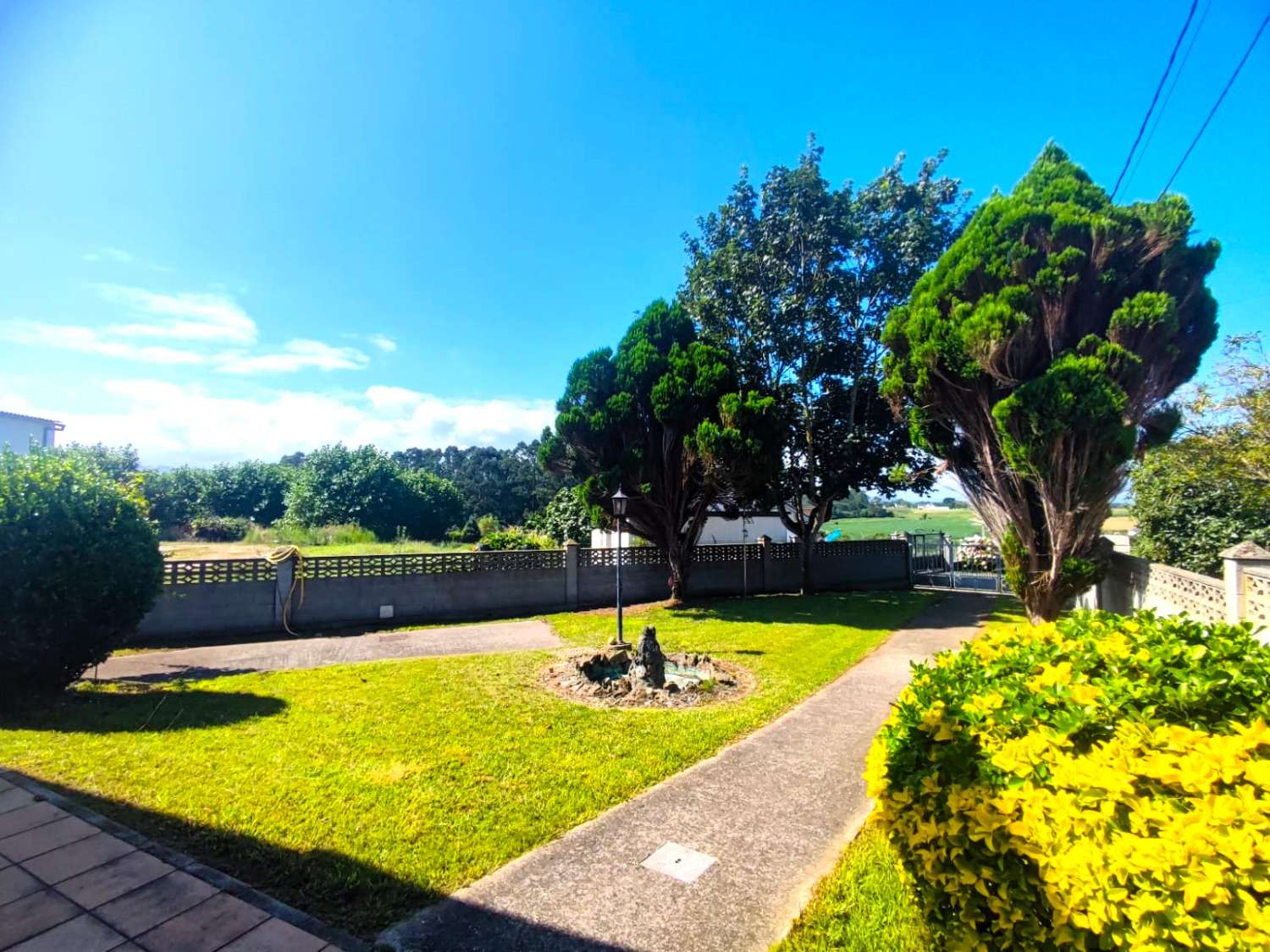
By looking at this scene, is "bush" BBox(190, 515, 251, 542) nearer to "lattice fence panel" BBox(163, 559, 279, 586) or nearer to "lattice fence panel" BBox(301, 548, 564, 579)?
"lattice fence panel" BBox(163, 559, 279, 586)

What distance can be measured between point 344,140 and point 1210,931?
951cm

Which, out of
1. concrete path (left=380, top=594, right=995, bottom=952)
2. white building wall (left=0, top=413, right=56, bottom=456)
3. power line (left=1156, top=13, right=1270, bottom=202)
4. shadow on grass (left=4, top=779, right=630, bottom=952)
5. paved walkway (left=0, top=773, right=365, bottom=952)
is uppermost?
power line (left=1156, top=13, right=1270, bottom=202)

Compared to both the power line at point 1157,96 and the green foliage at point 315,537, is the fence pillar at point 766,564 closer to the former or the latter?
the power line at point 1157,96

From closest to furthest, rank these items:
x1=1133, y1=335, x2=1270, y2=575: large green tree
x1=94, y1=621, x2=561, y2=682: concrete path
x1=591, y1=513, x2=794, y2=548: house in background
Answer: x1=94, y1=621, x2=561, y2=682: concrete path → x1=1133, y1=335, x2=1270, y2=575: large green tree → x1=591, y1=513, x2=794, y2=548: house in background

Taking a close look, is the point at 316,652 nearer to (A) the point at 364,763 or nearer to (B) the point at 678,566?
(A) the point at 364,763

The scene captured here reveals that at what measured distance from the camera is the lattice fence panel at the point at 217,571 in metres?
9.11

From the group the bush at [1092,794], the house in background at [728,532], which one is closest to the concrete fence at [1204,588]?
the bush at [1092,794]

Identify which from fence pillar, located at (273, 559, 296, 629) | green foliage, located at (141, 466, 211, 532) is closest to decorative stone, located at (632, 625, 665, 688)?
fence pillar, located at (273, 559, 296, 629)

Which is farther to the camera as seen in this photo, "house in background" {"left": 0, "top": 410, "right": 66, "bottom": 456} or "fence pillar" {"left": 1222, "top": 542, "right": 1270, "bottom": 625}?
"house in background" {"left": 0, "top": 410, "right": 66, "bottom": 456}

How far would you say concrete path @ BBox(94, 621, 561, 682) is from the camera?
7.10m

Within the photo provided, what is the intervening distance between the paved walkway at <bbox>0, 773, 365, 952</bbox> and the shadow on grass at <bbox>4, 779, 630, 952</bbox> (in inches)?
1.1

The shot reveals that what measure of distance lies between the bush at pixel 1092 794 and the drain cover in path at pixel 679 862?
1258 millimetres

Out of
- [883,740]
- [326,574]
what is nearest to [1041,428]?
[883,740]

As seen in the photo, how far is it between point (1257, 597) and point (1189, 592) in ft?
4.94
